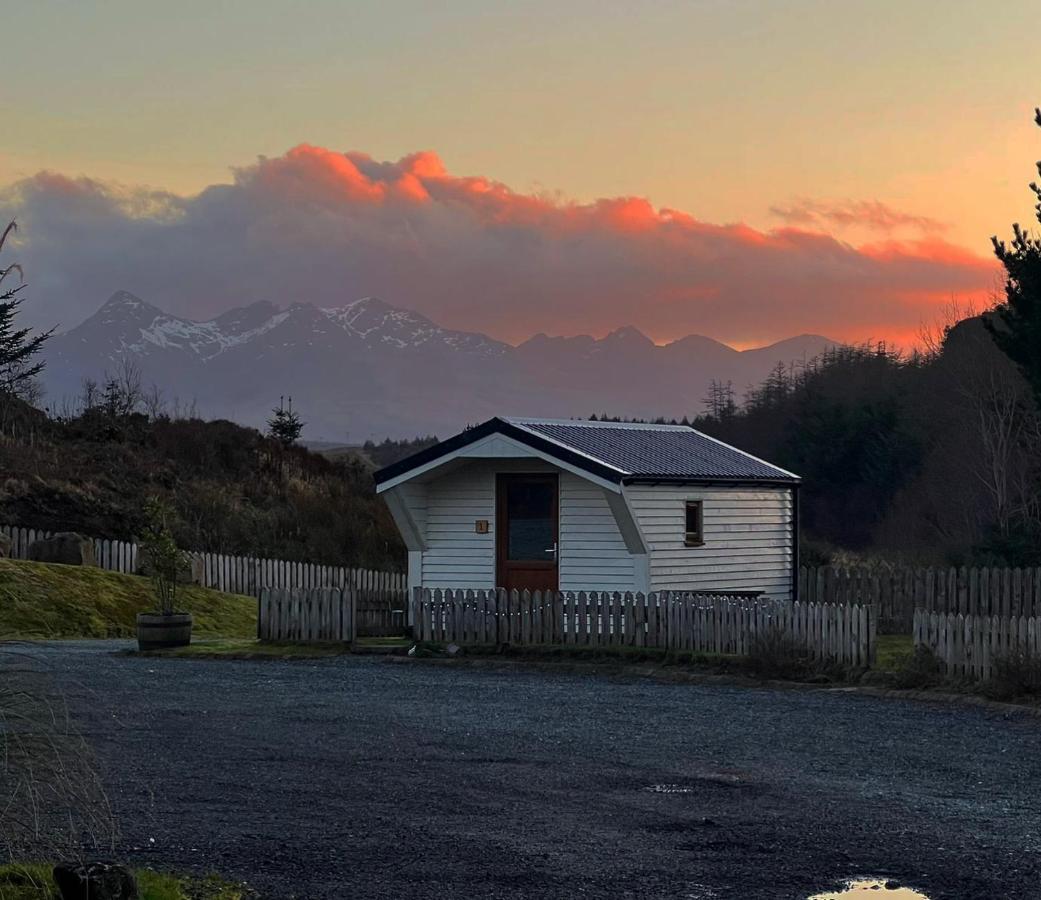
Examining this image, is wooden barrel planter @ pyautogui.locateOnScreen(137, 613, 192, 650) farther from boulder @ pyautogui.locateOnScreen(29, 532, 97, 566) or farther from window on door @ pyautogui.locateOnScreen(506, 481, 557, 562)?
boulder @ pyautogui.locateOnScreen(29, 532, 97, 566)

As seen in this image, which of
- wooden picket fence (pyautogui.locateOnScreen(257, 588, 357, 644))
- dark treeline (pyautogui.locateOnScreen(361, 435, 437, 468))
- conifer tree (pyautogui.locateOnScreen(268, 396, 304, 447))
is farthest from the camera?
dark treeline (pyautogui.locateOnScreen(361, 435, 437, 468))

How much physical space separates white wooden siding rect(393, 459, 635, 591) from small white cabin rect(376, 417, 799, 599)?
0.02 meters

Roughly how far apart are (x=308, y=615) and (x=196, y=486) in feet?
84.7

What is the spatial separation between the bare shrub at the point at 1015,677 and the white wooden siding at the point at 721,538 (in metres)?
8.62

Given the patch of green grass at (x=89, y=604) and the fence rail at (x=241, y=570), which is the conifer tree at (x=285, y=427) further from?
the patch of green grass at (x=89, y=604)

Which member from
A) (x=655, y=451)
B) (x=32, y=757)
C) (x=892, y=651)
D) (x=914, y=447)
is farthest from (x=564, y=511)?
(x=914, y=447)

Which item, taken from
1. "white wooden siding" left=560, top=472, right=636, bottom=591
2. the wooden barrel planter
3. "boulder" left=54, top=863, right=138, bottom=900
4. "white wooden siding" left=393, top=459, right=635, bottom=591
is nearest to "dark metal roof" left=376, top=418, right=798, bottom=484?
"white wooden siding" left=393, top=459, right=635, bottom=591

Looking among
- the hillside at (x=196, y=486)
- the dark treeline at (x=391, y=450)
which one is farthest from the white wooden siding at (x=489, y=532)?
the dark treeline at (x=391, y=450)

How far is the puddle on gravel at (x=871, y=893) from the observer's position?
318 inches

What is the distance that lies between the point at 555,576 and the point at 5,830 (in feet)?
63.0

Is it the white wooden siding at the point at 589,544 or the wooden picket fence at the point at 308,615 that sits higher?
the white wooden siding at the point at 589,544

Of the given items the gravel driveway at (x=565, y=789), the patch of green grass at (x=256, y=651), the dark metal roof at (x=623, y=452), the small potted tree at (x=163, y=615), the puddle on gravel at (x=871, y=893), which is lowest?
the puddle on gravel at (x=871, y=893)

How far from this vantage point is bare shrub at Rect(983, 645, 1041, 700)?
55.3 feet

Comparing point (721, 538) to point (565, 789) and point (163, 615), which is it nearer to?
Answer: point (163, 615)
